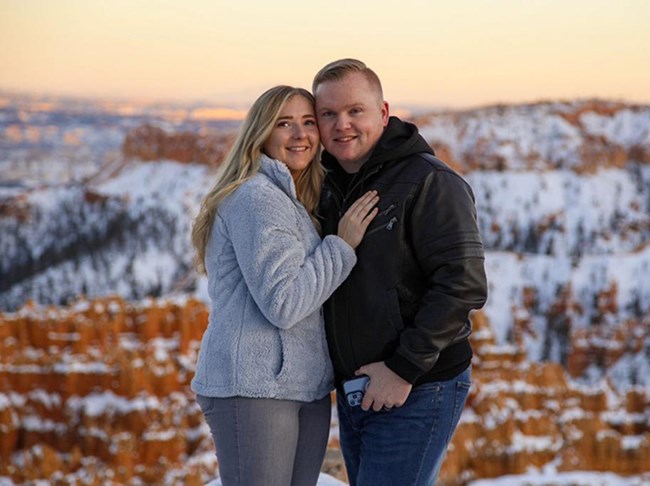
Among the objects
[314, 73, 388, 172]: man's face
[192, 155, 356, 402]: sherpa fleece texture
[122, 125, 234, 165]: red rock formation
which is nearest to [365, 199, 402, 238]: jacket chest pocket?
[192, 155, 356, 402]: sherpa fleece texture

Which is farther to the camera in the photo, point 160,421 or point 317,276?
point 160,421

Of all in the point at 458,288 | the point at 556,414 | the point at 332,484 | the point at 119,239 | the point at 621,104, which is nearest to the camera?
the point at 458,288

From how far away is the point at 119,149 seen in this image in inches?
3098

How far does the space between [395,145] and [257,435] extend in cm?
92

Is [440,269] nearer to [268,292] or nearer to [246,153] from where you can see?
[268,292]

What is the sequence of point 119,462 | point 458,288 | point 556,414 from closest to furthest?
1. point 458,288
2. point 119,462
3. point 556,414

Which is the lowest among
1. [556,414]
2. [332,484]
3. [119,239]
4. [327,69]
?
[119,239]

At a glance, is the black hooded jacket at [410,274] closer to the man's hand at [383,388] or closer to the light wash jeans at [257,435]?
the man's hand at [383,388]

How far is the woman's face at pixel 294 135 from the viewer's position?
223cm

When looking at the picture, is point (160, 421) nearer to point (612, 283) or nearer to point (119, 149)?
point (612, 283)

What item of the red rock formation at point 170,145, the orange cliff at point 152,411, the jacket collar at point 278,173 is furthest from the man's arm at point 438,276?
the red rock formation at point 170,145

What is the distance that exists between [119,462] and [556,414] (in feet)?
31.8

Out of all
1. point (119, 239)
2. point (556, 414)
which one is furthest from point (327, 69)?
point (119, 239)

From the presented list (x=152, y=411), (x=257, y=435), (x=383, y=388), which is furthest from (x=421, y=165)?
(x=152, y=411)
